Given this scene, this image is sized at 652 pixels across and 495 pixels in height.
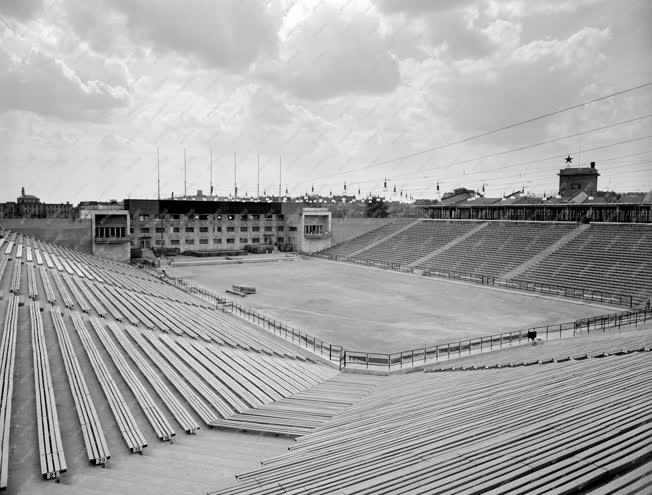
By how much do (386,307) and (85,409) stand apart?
90.5ft

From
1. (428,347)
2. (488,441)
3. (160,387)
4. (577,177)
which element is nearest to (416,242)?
(428,347)

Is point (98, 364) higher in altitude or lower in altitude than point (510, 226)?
lower

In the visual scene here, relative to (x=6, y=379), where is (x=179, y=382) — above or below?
Answer: below

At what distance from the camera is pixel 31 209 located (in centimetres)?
9675

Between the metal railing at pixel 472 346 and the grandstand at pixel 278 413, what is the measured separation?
0.52 meters

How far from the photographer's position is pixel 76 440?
1078 cm

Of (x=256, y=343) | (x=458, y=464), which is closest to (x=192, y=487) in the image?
(x=458, y=464)

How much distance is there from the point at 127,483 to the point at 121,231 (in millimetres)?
59678

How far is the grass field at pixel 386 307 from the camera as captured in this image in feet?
96.7

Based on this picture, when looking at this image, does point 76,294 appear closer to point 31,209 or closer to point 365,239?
point 365,239

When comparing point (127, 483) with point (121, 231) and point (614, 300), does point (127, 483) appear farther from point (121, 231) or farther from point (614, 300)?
point (121, 231)

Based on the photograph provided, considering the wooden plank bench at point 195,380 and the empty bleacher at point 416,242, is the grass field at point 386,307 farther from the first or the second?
the wooden plank bench at point 195,380

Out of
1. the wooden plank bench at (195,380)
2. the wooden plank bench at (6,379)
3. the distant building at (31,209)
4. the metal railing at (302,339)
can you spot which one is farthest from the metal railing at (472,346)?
the distant building at (31,209)

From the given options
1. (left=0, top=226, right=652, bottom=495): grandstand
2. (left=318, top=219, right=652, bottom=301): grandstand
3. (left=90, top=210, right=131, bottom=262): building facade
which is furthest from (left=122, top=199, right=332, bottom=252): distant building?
(left=0, top=226, right=652, bottom=495): grandstand
